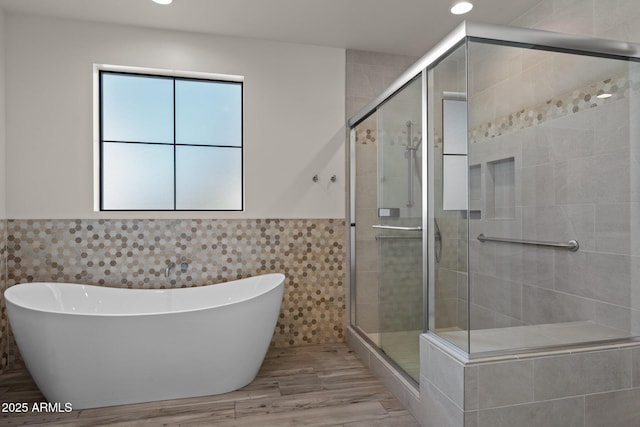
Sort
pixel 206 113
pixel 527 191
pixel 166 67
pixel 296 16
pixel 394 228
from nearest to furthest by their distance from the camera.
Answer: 1. pixel 527 191
2. pixel 394 228
3. pixel 296 16
4. pixel 166 67
5. pixel 206 113

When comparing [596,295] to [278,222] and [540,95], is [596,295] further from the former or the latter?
[278,222]

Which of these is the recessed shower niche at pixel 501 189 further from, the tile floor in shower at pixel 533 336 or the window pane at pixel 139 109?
the window pane at pixel 139 109

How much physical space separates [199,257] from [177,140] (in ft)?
5.68

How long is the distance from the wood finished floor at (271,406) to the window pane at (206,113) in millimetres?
2646

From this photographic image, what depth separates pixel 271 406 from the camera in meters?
2.35

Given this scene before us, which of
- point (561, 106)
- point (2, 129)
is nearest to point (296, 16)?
point (561, 106)

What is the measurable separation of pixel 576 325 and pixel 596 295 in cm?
19

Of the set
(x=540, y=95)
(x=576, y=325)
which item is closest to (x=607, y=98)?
(x=540, y=95)

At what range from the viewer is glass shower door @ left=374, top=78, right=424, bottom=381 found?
90.0 inches

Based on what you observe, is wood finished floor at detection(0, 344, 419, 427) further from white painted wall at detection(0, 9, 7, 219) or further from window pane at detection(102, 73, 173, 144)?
window pane at detection(102, 73, 173, 144)

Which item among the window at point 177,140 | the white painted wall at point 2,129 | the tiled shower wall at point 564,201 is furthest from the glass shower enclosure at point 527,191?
the white painted wall at point 2,129

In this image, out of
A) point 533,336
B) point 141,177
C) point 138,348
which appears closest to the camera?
point 533,336

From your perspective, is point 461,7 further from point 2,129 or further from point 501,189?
point 2,129

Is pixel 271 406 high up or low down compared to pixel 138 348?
down
